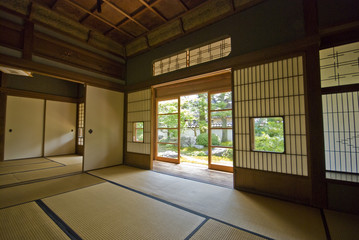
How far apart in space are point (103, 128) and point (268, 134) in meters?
3.73

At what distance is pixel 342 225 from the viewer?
5.08ft

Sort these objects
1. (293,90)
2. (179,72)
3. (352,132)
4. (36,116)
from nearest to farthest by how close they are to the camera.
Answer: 1. (352,132)
2. (293,90)
3. (179,72)
4. (36,116)

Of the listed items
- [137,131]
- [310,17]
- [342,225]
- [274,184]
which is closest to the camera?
[342,225]

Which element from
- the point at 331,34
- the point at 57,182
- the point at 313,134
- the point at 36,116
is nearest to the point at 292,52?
the point at 331,34

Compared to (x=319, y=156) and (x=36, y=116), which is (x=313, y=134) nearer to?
(x=319, y=156)

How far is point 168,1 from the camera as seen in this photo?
283cm

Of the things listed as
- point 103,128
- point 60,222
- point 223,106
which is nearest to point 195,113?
point 223,106

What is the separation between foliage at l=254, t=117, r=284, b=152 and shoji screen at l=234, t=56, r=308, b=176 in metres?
0.22

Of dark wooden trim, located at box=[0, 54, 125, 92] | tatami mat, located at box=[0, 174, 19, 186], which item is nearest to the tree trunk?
dark wooden trim, located at box=[0, 54, 125, 92]

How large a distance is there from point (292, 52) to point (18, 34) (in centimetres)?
466

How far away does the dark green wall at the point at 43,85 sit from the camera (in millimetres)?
4917

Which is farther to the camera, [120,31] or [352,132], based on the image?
[120,31]

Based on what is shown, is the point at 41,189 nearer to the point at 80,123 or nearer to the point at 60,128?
the point at 60,128

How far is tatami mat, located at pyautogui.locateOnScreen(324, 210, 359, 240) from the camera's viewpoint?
4.57ft
